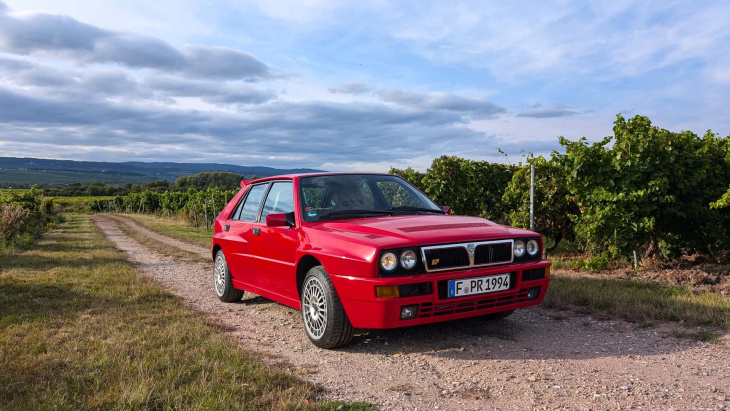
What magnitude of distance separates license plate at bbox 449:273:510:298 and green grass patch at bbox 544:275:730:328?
69.7 inches

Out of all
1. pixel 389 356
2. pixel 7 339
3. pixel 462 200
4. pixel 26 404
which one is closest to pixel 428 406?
pixel 389 356

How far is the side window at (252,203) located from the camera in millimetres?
6264

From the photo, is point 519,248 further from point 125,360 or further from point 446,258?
point 125,360

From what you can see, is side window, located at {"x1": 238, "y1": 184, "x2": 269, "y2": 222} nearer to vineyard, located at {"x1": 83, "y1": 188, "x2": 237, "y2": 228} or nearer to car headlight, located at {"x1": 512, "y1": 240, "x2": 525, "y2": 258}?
car headlight, located at {"x1": 512, "y1": 240, "x2": 525, "y2": 258}

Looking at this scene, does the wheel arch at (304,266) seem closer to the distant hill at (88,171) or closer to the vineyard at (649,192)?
the vineyard at (649,192)

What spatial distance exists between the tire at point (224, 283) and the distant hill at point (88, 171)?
9907 cm

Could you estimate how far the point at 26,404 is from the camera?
326 centimetres

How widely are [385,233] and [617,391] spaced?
6.36 feet

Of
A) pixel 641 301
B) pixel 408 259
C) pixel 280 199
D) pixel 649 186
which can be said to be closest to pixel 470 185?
pixel 649 186

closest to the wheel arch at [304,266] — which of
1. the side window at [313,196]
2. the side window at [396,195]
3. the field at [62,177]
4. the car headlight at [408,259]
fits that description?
the side window at [313,196]

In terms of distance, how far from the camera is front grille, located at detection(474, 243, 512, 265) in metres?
4.38

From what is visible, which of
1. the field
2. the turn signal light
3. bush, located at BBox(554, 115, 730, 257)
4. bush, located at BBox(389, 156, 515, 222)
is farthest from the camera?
the field

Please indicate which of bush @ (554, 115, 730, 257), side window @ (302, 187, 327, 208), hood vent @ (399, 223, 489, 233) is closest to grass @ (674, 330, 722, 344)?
hood vent @ (399, 223, 489, 233)

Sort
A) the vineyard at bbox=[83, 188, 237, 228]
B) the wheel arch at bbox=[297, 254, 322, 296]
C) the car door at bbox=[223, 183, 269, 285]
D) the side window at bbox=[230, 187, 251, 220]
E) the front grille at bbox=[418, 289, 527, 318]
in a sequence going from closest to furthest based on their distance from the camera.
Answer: the front grille at bbox=[418, 289, 527, 318]
the wheel arch at bbox=[297, 254, 322, 296]
the car door at bbox=[223, 183, 269, 285]
the side window at bbox=[230, 187, 251, 220]
the vineyard at bbox=[83, 188, 237, 228]
